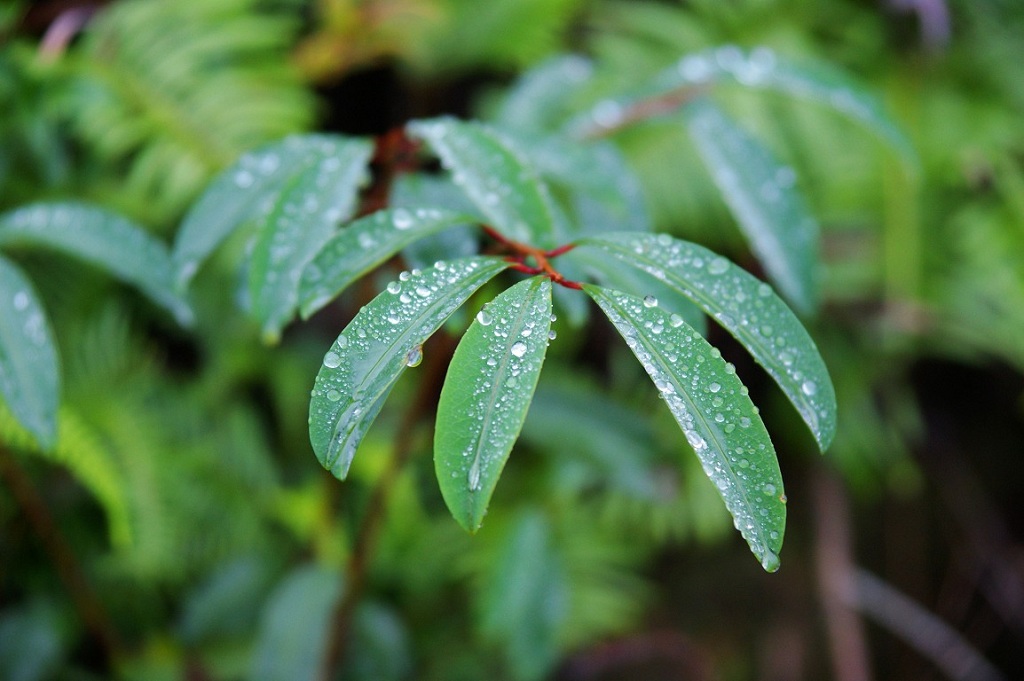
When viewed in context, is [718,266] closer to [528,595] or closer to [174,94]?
[528,595]

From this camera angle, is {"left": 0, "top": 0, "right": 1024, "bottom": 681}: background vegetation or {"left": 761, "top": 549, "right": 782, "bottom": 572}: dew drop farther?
{"left": 0, "top": 0, "right": 1024, "bottom": 681}: background vegetation

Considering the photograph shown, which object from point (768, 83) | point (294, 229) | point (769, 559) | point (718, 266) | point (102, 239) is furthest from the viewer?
point (768, 83)

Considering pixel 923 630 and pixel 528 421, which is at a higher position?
pixel 528 421

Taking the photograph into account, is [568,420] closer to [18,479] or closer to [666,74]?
[666,74]

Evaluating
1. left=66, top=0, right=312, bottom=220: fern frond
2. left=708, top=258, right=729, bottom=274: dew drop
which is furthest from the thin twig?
left=66, top=0, right=312, bottom=220: fern frond

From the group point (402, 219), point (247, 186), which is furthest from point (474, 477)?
point (247, 186)

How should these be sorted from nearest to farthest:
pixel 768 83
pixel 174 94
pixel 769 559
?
pixel 769 559 → pixel 768 83 → pixel 174 94

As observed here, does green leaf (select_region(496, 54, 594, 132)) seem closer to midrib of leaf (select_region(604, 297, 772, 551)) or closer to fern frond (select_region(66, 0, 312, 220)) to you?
fern frond (select_region(66, 0, 312, 220))
